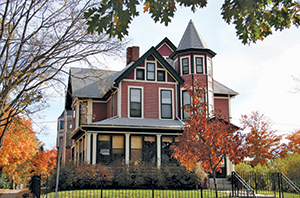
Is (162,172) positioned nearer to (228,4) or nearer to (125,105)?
(125,105)

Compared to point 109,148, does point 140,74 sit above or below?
above

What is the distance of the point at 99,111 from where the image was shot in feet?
92.5

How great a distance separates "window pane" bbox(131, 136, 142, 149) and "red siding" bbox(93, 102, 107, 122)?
20.4 feet

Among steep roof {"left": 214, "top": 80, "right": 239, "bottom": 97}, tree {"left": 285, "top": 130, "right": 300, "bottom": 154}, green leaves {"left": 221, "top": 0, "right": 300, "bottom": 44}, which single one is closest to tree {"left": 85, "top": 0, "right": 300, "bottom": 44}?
green leaves {"left": 221, "top": 0, "right": 300, "bottom": 44}

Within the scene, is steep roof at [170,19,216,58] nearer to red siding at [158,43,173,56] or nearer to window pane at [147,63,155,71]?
window pane at [147,63,155,71]

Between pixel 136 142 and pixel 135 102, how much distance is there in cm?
331

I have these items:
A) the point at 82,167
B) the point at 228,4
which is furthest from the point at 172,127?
the point at 228,4

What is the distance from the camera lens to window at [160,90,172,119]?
81.7 feet

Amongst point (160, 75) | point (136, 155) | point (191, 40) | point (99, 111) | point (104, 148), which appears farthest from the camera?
point (99, 111)

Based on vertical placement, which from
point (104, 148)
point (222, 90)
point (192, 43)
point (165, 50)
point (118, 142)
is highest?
point (165, 50)

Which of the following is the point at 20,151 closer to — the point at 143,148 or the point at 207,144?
the point at 143,148

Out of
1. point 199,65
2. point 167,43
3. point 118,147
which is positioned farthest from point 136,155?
point 167,43

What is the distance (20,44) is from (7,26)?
3.80 feet

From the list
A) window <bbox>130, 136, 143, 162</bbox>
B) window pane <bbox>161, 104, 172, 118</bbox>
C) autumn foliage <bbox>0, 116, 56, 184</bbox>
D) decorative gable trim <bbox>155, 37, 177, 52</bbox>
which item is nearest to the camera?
autumn foliage <bbox>0, 116, 56, 184</bbox>
